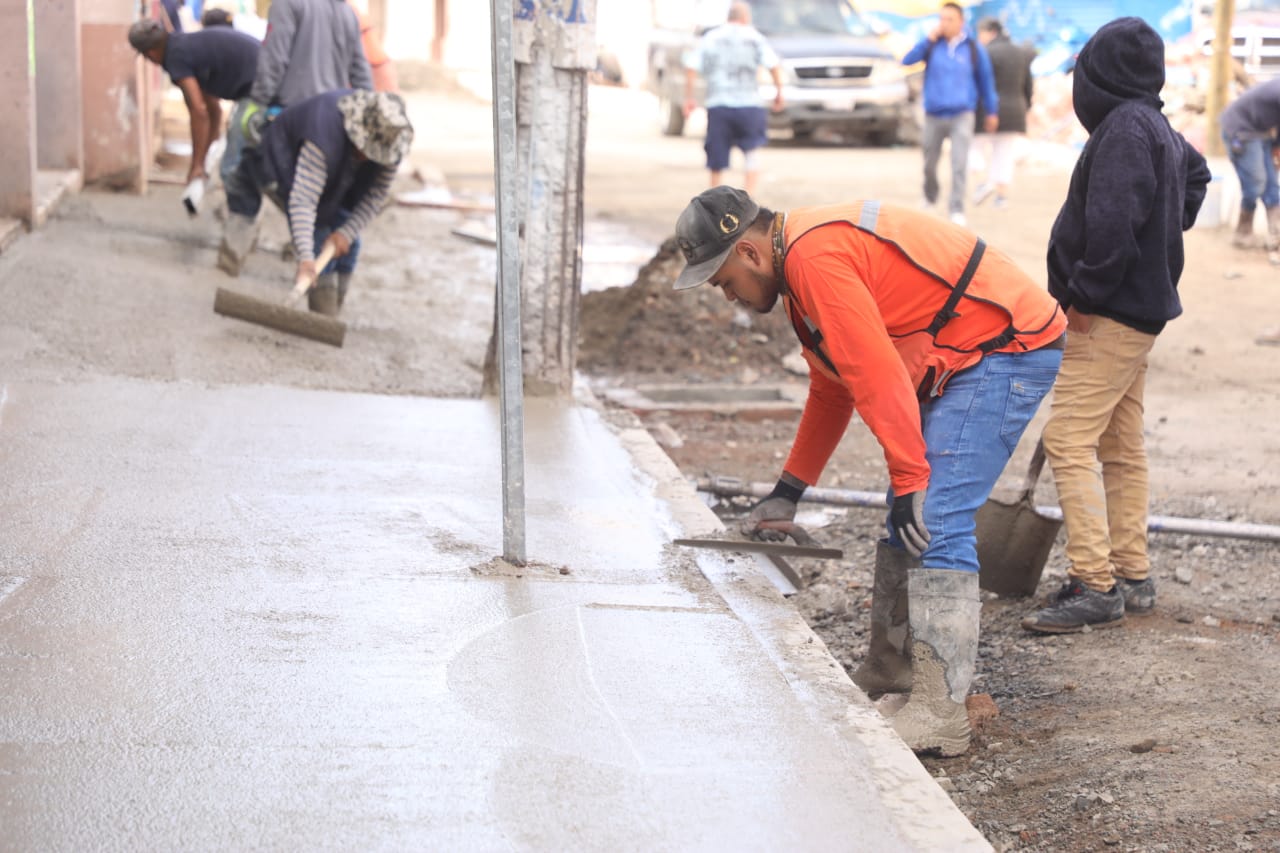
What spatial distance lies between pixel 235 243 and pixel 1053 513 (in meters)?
4.91

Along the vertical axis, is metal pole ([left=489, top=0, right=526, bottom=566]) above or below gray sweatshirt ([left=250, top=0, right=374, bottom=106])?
below

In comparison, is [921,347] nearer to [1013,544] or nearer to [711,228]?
[711,228]

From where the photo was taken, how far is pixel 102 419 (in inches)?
207

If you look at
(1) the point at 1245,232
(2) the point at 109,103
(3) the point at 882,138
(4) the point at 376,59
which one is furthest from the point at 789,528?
(3) the point at 882,138

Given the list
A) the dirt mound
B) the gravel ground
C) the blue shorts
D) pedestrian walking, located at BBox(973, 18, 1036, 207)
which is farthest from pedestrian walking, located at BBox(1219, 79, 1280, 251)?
the gravel ground

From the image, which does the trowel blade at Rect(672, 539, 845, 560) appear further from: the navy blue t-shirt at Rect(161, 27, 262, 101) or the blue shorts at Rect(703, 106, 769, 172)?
the blue shorts at Rect(703, 106, 769, 172)

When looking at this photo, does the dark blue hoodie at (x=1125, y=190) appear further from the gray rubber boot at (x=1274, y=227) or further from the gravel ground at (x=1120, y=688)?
the gray rubber boot at (x=1274, y=227)

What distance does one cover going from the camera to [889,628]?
4.07 metres

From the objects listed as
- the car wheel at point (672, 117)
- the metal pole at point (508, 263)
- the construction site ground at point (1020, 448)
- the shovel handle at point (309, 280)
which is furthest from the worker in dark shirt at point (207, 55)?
the car wheel at point (672, 117)

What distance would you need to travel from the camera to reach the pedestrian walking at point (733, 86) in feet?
39.2

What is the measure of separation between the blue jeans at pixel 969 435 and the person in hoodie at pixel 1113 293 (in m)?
0.81

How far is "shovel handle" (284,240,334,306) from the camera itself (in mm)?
6879

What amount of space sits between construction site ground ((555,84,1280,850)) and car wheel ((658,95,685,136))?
31.6 feet

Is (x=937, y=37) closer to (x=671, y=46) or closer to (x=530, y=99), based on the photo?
(x=530, y=99)
